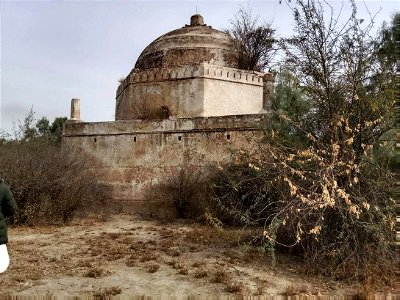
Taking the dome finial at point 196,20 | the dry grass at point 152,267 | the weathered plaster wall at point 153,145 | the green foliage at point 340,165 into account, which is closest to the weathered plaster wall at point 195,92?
the weathered plaster wall at point 153,145

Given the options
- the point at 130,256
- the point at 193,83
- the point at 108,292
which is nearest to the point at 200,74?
the point at 193,83

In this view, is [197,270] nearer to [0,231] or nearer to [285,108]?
[0,231]

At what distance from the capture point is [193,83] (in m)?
15.7

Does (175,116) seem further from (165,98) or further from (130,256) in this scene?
(130,256)

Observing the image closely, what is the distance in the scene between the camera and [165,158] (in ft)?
45.6

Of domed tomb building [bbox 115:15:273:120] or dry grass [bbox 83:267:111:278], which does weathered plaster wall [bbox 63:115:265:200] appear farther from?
dry grass [bbox 83:267:111:278]

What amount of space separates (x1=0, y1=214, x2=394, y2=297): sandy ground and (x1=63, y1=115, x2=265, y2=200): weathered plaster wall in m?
3.93

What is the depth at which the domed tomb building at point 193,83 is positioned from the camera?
15.7m

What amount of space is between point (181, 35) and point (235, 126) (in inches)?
238

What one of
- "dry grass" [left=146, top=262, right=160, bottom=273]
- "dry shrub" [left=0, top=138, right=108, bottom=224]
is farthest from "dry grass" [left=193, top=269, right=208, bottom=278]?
"dry shrub" [left=0, top=138, right=108, bottom=224]

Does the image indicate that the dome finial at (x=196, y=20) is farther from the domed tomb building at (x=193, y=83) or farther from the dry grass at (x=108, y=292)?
the dry grass at (x=108, y=292)

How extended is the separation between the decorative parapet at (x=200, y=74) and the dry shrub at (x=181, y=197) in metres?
4.27

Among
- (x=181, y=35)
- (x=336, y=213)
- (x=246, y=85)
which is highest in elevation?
(x=181, y=35)

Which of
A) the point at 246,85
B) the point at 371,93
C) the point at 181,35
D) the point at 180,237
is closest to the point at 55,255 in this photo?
the point at 180,237
